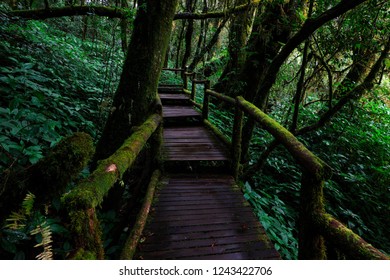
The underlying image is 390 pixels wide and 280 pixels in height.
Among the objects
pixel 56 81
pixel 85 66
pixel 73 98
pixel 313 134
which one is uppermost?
pixel 85 66

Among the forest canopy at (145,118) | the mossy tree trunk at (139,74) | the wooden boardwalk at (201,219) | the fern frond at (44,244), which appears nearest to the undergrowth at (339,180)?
the forest canopy at (145,118)

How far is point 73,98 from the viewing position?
5797mm

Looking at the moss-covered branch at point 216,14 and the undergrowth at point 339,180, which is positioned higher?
the moss-covered branch at point 216,14

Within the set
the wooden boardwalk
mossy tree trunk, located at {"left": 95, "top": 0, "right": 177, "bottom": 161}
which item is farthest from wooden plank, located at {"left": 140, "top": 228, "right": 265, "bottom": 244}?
mossy tree trunk, located at {"left": 95, "top": 0, "right": 177, "bottom": 161}

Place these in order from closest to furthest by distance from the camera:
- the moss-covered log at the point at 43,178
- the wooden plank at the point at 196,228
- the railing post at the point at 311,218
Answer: the moss-covered log at the point at 43,178 < the railing post at the point at 311,218 < the wooden plank at the point at 196,228

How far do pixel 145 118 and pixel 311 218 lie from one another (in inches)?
129

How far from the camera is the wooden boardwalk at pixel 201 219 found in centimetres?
263

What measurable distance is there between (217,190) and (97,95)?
13.9 feet

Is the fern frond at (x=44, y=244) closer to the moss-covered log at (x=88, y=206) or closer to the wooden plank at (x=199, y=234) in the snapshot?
the moss-covered log at (x=88, y=206)

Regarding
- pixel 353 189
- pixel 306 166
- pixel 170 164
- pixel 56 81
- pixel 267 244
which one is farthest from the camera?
pixel 353 189

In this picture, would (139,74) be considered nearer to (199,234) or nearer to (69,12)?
(199,234)

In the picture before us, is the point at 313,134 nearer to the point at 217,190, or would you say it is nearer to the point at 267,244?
the point at 217,190

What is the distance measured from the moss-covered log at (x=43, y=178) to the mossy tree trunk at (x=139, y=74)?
2665mm
